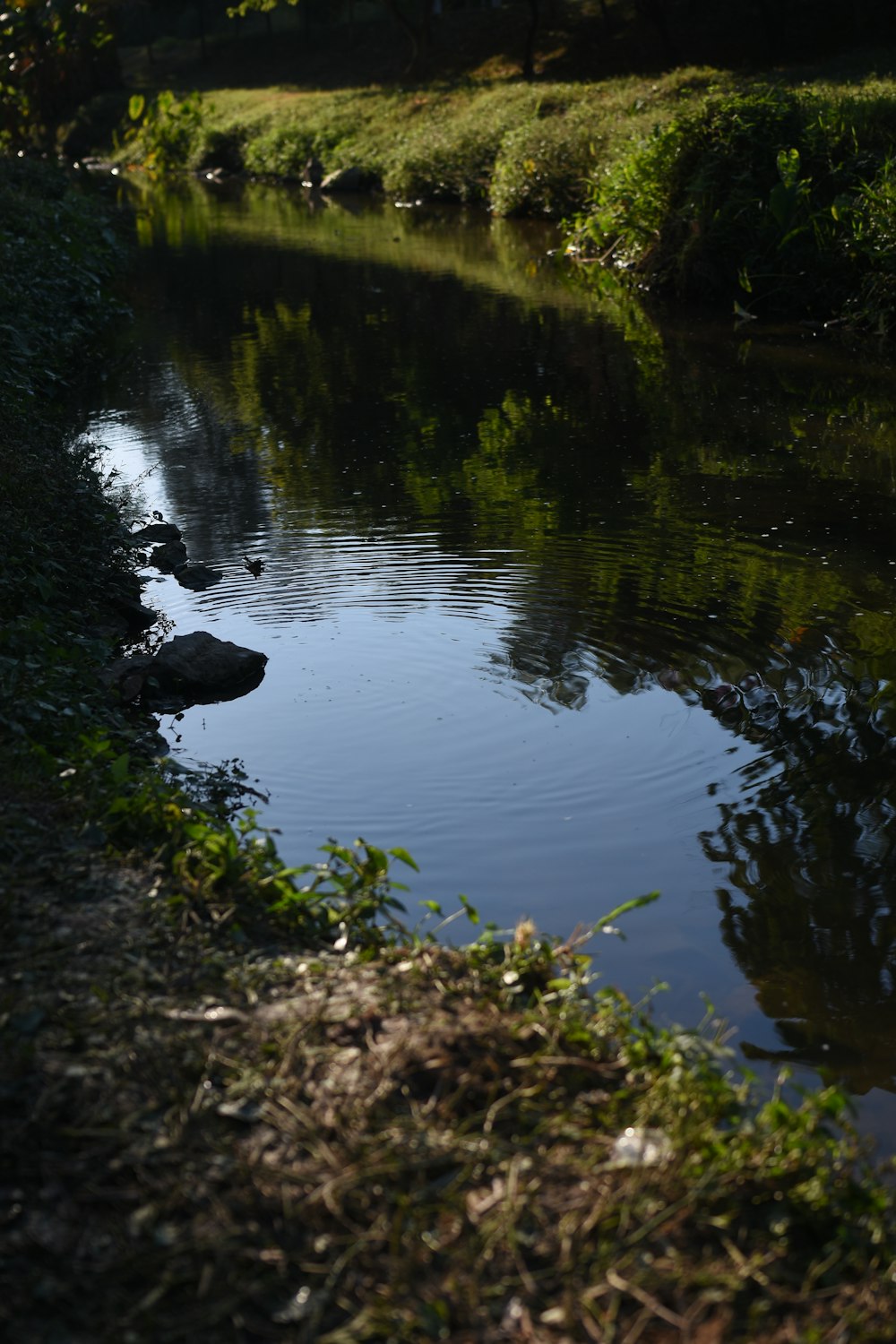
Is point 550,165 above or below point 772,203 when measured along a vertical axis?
above

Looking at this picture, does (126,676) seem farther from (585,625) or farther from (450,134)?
(450,134)

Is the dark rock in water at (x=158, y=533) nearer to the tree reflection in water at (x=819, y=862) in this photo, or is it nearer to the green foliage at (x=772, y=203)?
the tree reflection in water at (x=819, y=862)

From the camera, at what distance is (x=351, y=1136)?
9.76 feet

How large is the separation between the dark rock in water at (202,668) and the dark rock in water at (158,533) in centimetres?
225

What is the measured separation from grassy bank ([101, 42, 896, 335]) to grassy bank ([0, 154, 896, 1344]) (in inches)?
490

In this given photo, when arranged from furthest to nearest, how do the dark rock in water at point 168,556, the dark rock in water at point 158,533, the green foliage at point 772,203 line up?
1. the green foliage at point 772,203
2. the dark rock in water at point 158,533
3. the dark rock in water at point 168,556

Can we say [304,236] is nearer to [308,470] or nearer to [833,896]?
[308,470]

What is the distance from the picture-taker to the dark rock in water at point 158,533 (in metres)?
8.76

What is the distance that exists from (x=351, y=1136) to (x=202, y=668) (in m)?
3.81

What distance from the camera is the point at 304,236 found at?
2486 cm

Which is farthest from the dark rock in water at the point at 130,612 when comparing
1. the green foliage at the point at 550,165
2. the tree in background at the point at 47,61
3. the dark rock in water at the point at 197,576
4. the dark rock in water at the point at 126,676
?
the green foliage at the point at 550,165

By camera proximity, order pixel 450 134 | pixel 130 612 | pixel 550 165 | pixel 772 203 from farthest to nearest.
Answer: pixel 450 134 < pixel 550 165 < pixel 772 203 < pixel 130 612

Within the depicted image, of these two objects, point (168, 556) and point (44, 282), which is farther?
point (44, 282)

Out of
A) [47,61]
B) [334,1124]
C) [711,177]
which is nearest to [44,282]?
[711,177]
